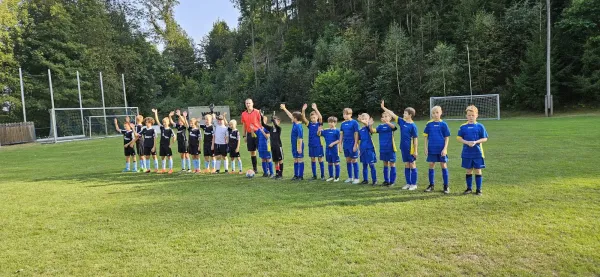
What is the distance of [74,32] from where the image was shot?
42.5 meters

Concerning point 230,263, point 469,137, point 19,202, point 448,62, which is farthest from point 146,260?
point 448,62

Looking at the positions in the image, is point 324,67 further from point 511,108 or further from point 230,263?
point 230,263

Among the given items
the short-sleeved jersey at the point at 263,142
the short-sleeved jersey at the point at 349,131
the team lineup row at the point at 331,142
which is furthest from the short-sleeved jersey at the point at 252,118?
the short-sleeved jersey at the point at 349,131

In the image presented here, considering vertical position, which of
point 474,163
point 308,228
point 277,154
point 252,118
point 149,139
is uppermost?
point 252,118

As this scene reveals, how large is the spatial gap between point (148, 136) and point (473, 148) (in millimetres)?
9558

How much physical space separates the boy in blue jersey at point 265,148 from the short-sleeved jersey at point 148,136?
12.2 feet

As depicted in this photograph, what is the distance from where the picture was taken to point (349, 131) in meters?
9.23

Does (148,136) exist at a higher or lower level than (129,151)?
higher

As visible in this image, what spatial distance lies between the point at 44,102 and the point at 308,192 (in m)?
37.8

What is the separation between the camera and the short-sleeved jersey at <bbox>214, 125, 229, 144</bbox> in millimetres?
11238

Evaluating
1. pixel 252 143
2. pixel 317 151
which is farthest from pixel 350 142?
pixel 252 143

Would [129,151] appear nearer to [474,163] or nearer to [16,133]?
[474,163]

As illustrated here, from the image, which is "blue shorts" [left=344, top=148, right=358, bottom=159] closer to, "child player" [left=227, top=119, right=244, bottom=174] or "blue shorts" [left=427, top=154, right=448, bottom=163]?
"blue shorts" [left=427, top=154, right=448, bottom=163]

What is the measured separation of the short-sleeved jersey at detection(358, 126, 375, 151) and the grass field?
102 cm
